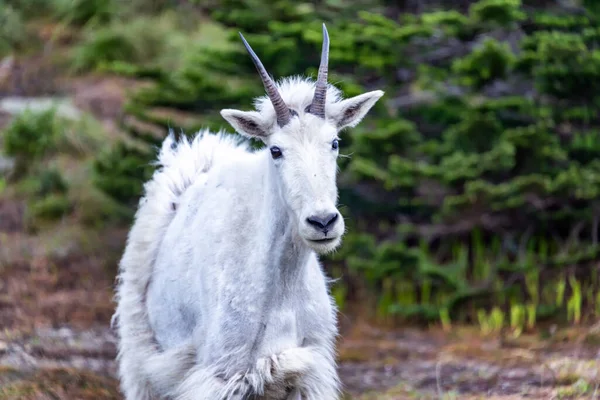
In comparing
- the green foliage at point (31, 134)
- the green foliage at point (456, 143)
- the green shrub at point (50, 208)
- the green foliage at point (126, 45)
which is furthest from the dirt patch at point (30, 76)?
the green foliage at point (456, 143)

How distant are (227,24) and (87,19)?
866 cm

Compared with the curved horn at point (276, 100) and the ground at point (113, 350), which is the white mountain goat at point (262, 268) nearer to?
the curved horn at point (276, 100)

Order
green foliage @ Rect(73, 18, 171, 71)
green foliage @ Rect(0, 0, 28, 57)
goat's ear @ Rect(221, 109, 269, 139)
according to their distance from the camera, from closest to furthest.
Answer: goat's ear @ Rect(221, 109, 269, 139)
green foliage @ Rect(73, 18, 171, 71)
green foliage @ Rect(0, 0, 28, 57)

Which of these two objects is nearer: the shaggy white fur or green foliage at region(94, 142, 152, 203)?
the shaggy white fur

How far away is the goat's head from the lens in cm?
482

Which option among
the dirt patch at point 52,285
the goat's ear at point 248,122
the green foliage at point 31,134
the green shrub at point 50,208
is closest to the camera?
the goat's ear at point 248,122

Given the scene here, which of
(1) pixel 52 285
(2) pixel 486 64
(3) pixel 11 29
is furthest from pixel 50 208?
(3) pixel 11 29

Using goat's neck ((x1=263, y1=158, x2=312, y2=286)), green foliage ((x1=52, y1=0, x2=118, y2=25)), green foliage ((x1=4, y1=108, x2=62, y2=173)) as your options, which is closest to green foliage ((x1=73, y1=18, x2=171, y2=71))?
green foliage ((x1=52, y1=0, x2=118, y2=25))

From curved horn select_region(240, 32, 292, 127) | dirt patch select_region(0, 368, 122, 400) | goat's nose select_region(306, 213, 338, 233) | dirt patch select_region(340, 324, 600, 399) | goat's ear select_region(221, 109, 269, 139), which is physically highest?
curved horn select_region(240, 32, 292, 127)

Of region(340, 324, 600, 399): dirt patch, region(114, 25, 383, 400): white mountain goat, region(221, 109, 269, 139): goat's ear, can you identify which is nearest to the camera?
region(114, 25, 383, 400): white mountain goat

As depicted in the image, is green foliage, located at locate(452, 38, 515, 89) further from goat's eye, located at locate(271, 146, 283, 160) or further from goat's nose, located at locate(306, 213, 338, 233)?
goat's nose, located at locate(306, 213, 338, 233)

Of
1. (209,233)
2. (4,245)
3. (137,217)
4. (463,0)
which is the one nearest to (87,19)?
(4,245)

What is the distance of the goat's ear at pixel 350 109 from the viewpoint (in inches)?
214

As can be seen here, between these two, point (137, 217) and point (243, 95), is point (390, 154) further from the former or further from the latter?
point (137, 217)
